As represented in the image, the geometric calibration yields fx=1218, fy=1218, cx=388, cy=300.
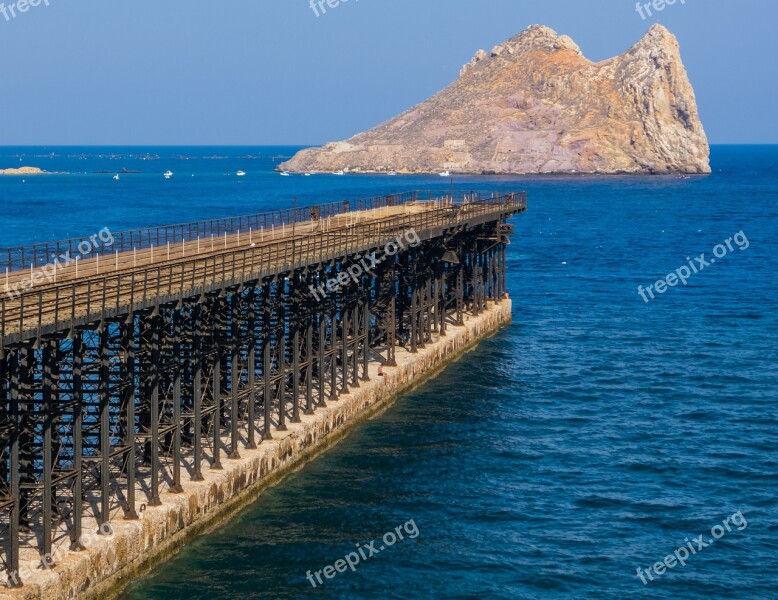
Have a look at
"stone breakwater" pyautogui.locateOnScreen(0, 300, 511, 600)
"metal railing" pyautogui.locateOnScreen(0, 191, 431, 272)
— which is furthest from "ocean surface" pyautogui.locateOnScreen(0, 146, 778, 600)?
"metal railing" pyautogui.locateOnScreen(0, 191, 431, 272)

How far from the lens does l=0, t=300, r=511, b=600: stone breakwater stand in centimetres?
2850

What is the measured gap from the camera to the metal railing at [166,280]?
94.1 feet

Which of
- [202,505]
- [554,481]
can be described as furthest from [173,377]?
[554,481]

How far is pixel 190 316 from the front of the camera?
39.2 m

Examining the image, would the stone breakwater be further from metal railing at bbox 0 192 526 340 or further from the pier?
metal railing at bbox 0 192 526 340

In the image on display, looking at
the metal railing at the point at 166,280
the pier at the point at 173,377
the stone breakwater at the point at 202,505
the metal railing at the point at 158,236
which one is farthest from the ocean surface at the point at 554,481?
the metal railing at the point at 158,236

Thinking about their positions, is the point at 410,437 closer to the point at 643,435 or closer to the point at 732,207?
the point at 643,435

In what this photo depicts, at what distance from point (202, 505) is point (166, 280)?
6.85m

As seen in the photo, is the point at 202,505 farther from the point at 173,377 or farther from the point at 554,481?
the point at 554,481

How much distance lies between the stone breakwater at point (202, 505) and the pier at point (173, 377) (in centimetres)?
7

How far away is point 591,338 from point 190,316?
33.0 m

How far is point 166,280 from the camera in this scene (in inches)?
1438

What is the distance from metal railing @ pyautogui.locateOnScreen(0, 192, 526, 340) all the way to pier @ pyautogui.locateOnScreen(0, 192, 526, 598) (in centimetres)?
10

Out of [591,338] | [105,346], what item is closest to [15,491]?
[105,346]
